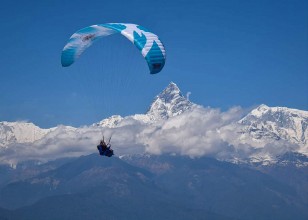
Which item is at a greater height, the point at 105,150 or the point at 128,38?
the point at 128,38

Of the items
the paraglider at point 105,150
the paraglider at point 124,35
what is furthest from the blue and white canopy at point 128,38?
the paraglider at point 105,150

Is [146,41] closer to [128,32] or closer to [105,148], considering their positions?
[128,32]

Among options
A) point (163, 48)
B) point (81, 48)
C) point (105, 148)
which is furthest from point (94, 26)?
point (105, 148)

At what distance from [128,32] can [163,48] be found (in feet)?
14.5

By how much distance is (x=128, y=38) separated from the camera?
5850 centimetres

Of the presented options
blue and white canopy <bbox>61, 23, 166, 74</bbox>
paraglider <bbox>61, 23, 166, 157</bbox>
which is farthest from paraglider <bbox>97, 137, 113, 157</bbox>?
blue and white canopy <bbox>61, 23, 166, 74</bbox>

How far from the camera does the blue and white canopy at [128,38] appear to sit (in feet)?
187

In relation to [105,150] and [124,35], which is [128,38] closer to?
[124,35]

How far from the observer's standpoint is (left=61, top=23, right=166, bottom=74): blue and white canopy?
5691 centimetres

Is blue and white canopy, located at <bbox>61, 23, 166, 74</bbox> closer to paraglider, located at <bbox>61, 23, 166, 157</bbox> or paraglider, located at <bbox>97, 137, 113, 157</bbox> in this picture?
paraglider, located at <bbox>61, 23, 166, 157</bbox>

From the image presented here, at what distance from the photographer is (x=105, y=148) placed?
6159cm

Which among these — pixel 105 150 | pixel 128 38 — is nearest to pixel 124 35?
pixel 128 38

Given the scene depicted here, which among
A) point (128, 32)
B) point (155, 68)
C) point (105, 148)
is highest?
point (128, 32)

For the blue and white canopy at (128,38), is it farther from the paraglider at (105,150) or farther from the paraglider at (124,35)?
the paraglider at (105,150)
